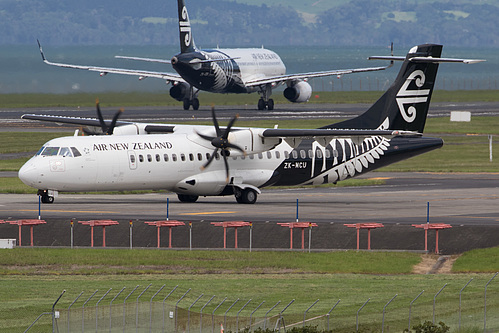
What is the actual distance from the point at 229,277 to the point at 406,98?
802 inches

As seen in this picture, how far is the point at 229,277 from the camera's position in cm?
3591

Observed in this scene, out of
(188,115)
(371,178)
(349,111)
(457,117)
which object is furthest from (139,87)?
(371,178)

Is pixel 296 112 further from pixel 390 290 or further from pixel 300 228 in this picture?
pixel 390 290

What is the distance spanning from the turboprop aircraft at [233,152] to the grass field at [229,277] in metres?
6.22

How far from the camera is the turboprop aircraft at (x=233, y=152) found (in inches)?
1751

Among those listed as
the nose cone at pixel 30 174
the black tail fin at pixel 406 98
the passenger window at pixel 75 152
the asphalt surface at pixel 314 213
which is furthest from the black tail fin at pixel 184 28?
the nose cone at pixel 30 174

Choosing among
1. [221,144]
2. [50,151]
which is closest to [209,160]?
[221,144]

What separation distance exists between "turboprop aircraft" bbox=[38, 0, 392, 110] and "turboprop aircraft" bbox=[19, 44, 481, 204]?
1907 inches

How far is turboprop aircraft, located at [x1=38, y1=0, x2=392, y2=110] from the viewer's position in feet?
333

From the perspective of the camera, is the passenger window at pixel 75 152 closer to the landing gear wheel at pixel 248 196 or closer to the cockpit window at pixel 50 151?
the cockpit window at pixel 50 151

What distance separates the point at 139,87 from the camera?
114 m

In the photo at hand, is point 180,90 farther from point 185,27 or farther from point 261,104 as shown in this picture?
point 185,27

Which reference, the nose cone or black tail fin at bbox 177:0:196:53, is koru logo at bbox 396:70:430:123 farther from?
black tail fin at bbox 177:0:196:53

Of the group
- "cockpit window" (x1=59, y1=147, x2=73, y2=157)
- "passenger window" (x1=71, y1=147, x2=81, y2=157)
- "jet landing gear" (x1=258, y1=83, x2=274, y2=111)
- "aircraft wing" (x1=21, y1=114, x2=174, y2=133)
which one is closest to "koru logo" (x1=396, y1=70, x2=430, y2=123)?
"aircraft wing" (x1=21, y1=114, x2=174, y2=133)
